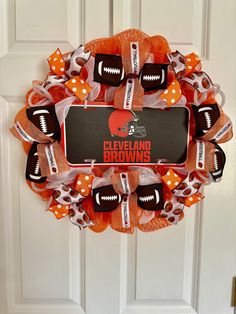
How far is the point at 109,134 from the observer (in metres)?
0.87

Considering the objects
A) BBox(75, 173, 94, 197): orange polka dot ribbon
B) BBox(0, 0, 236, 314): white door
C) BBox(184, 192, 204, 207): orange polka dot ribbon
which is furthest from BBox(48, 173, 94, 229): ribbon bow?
BBox(184, 192, 204, 207): orange polka dot ribbon

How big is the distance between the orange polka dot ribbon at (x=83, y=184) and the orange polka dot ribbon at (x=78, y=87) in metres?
0.19

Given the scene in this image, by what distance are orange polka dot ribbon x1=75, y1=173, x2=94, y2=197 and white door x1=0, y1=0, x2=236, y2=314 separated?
0.17 metres

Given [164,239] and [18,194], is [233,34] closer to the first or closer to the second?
[164,239]

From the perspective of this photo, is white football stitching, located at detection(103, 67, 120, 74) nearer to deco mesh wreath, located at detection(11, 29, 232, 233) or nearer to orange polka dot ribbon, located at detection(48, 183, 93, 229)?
deco mesh wreath, located at detection(11, 29, 232, 233)

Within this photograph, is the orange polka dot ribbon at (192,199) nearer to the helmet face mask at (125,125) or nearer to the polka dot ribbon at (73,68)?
the helmet face mask at (125,125)

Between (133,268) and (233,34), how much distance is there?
0.69 metres

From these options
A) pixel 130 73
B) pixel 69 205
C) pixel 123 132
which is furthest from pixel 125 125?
pixel 69 205

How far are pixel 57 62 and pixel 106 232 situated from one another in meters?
0.47

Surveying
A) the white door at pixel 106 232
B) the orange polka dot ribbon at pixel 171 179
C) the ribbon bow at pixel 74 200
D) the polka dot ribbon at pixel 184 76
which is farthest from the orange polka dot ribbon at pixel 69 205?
the polka dot ribbon at pixel 184 76

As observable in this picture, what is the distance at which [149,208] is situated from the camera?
84 cm

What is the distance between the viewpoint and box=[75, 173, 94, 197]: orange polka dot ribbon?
0.83m

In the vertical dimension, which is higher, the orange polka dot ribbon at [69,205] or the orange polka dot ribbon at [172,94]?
the orange polka dot ribbon at [172,94]

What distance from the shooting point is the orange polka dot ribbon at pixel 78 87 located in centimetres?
79
